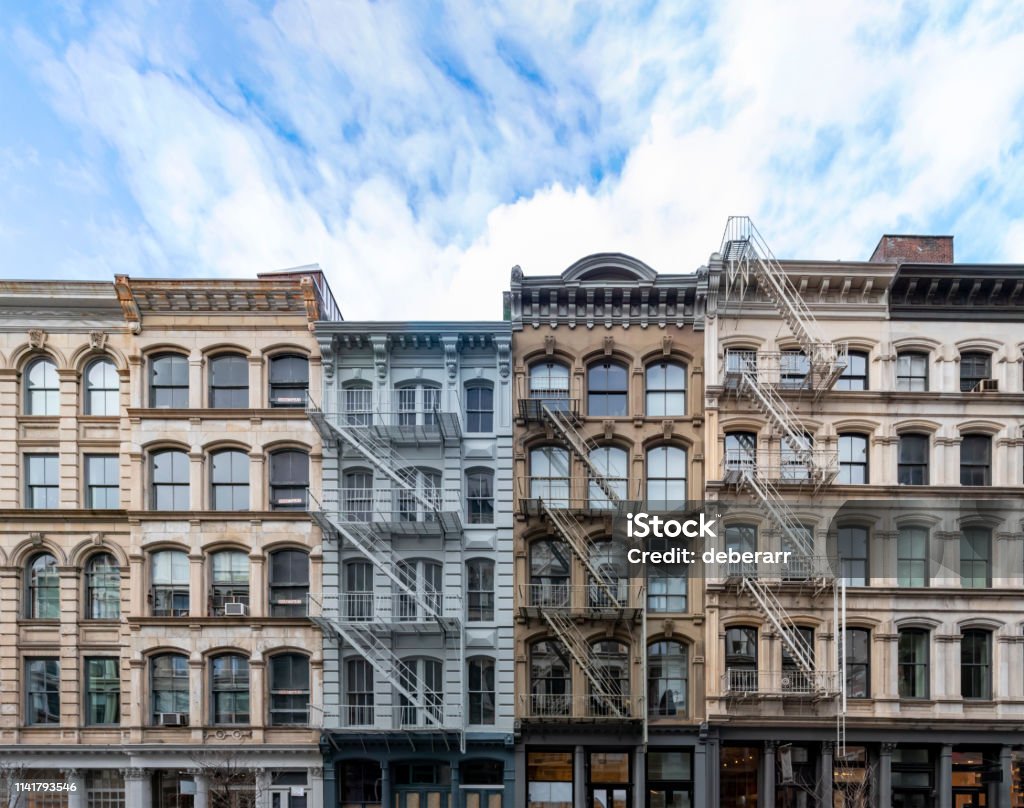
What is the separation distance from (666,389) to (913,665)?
10977mm

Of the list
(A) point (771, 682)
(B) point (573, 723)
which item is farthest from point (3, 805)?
(A) point (771, 682)

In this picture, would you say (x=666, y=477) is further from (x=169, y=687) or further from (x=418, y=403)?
(x=169, y=687)

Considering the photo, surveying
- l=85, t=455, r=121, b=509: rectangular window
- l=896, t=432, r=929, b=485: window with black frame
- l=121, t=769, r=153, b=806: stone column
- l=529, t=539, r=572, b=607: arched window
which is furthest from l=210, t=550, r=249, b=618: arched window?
l=896, t=432, r=929, b=485: window with black frame

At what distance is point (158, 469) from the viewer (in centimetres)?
1914

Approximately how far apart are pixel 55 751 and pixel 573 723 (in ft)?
50.6

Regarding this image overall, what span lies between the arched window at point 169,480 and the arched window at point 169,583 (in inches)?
57.9

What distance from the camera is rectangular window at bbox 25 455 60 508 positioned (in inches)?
753

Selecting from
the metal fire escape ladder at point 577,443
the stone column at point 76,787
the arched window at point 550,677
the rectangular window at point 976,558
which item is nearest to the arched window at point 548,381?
the metal fire escape ladder at point 577,443

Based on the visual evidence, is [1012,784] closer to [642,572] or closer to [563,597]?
[642,572]

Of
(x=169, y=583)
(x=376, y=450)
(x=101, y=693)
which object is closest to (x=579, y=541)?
(x=376, y=450)

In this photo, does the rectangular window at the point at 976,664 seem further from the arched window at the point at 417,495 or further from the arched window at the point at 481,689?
the arched window at the point at 417,495

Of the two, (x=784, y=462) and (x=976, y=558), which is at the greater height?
(x=784, y=462)

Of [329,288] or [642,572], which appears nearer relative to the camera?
[642,572]

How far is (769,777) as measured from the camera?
58.8 feet
